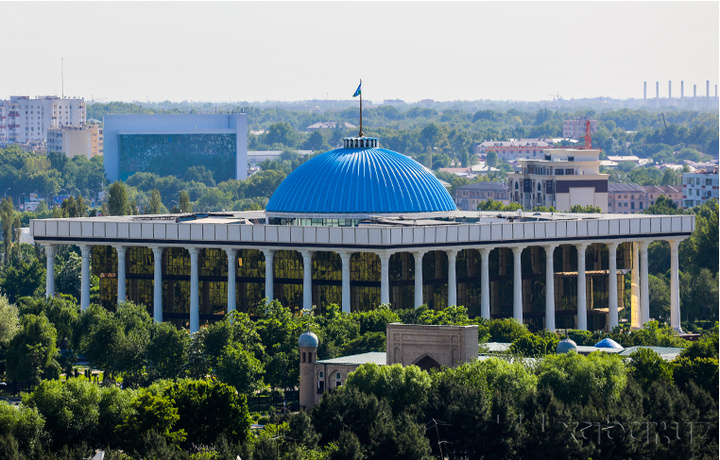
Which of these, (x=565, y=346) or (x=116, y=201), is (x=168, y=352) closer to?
(x=565, y=346)

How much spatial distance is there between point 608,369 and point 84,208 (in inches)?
3950

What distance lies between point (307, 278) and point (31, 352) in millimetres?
24056

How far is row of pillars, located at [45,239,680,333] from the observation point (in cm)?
13250

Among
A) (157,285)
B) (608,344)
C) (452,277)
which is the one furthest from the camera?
(157,285)

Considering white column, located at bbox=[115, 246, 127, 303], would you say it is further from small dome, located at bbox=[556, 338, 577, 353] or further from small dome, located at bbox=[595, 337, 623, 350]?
small dome, located at bbox=[556, 338, 577, 353]

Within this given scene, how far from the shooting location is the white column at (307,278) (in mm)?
133375

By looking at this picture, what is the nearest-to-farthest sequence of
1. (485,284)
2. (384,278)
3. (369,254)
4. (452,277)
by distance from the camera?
(384,278), (369,254), (452,277), (485,284)

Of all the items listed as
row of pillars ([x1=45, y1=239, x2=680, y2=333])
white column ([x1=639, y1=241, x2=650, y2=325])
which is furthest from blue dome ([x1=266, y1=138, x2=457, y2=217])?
white column ([x1=639, y1=241, x2=650, y2=325])

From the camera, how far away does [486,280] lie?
135875 millimetres

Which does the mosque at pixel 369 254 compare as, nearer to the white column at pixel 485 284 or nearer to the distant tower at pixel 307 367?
the white column at pixel 485 284

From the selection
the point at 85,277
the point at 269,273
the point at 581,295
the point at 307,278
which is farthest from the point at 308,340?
the point at 581,295

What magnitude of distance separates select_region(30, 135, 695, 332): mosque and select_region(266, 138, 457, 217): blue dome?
0.10 metres

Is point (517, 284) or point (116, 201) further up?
point (116, 201)

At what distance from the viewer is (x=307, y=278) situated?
440 ft
